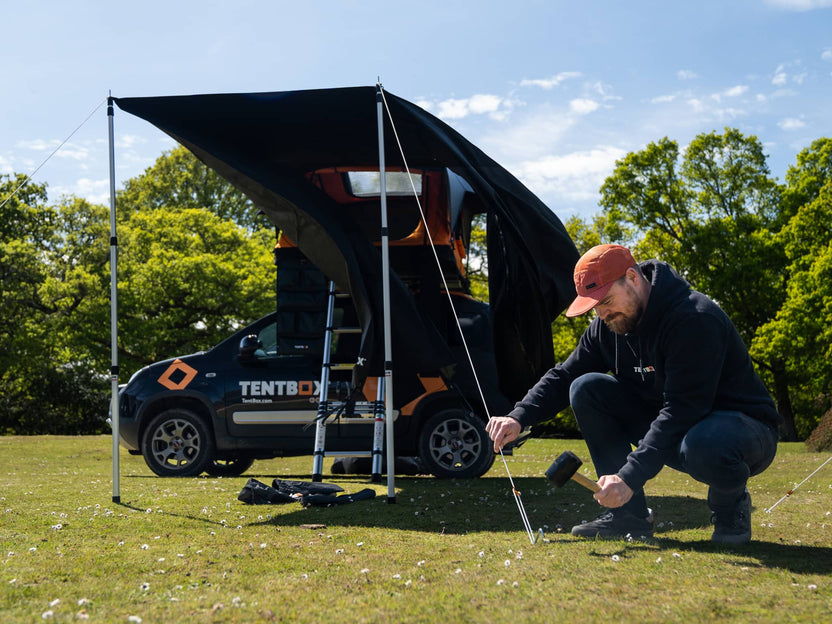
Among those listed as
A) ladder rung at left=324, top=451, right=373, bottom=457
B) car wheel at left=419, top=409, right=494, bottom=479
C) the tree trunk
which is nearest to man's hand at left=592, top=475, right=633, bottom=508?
ladder rung at left=324, top=451, right=373, bottom=457

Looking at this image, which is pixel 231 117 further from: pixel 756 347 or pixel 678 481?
pixel 756 347

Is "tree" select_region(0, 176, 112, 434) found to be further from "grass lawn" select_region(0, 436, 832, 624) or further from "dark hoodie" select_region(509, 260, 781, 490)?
"dark hoodie" select_region(509, 260, 781, 490)

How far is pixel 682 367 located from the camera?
366 centimetres

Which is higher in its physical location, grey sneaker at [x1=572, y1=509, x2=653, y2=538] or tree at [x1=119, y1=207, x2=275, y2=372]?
tree at [x1=119, y1=207, x2=275, y2=372]

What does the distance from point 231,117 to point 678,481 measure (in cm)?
565

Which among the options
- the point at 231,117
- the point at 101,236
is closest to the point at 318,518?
the point at 231,117

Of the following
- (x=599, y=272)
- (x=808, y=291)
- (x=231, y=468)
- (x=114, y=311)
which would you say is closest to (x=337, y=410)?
(x=114, y=311)

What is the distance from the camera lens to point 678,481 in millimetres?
8688

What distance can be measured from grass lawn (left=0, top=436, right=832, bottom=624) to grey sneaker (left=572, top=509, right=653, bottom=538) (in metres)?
0.10

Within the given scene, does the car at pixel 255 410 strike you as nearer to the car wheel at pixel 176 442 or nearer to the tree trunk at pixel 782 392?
the car wheel at pixel 176 442

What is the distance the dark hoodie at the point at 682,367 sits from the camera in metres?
3.64

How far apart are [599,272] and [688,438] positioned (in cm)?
84

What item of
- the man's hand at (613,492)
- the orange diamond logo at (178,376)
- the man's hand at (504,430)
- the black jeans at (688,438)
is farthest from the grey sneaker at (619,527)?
the orange diamond logo at (178,376)

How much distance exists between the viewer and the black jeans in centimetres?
371
